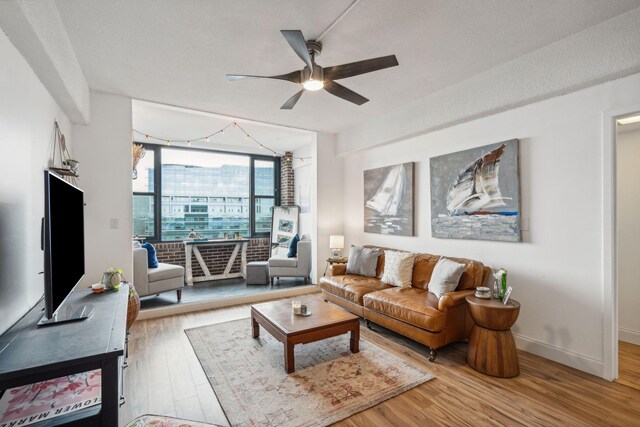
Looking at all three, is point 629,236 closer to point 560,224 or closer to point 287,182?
point 560,224

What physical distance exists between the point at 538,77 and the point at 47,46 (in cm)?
383

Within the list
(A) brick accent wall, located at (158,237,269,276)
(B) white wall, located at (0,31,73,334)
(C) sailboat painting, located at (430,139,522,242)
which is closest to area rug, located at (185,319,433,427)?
(B) white wall, located at (0,31,73,334)

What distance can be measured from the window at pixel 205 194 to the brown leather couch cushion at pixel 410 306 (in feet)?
13.7

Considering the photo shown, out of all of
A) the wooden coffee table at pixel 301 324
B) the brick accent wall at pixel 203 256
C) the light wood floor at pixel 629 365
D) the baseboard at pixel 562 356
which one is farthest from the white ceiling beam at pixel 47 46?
the light wood floor at pixel 629 365

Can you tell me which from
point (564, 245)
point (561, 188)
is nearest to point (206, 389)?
point (564, 245)

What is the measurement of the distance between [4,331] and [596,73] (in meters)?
4.38

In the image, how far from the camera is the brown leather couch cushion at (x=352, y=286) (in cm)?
362

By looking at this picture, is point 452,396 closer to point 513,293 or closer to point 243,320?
point 513,293

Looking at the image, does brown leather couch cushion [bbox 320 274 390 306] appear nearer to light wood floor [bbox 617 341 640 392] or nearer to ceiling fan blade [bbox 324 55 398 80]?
light wood floor [bbox 617 341 640 392]

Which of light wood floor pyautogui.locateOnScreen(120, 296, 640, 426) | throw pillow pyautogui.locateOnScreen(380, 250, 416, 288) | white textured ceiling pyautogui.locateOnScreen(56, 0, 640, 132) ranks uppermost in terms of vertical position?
white textured ceiling pyautogui.locateOnScreen(56, 0, 640, 132)

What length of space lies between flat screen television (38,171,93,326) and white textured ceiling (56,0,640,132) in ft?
4.35

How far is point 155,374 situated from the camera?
2.52 meters

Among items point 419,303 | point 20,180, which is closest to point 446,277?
point 419,303

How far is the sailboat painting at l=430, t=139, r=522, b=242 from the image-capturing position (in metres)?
3.01
